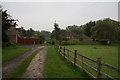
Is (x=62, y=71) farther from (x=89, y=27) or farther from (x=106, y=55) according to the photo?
(x=89, y=27)

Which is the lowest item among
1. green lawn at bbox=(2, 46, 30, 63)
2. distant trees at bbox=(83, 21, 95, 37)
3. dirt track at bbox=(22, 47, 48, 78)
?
dirt track at bbox=(22, 47, 48, 78)

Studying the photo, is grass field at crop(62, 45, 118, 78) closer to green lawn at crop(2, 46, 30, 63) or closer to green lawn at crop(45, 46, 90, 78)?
green lawn at crop(45, 46, 90, 78)

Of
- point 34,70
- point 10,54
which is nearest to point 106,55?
point 34,70

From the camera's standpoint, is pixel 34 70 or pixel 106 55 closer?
pixel 34 70

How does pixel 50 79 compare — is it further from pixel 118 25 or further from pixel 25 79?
pixel 118 25

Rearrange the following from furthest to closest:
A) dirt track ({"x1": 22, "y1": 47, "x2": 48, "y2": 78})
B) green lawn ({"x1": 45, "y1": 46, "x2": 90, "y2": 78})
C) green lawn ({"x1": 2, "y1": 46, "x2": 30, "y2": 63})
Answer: green lawn ({"x1": 2, "y1": 46, "x2": 30, "y2": 63}), dirt track ({"x1": 22, "y1": 47, "x2": 48, "y2": 78}), green lawn ({"x1": 45, "y1": 46, "x2": 90, "y2": 78})

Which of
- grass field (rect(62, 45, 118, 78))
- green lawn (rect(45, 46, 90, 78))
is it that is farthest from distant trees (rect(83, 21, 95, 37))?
green lawn (rect(45, 46, 90, 78))

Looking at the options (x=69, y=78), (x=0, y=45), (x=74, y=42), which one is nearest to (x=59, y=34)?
(x=74, y=42)

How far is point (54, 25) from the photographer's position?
214 feet

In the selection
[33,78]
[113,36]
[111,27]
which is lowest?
[33,78]

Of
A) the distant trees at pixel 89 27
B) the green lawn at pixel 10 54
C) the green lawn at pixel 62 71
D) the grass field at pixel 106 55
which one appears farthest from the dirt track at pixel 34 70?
the distant trees at pixel 89 27

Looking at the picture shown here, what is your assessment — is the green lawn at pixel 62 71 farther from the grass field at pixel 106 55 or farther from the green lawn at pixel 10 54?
the green lawn at pixel 10 54

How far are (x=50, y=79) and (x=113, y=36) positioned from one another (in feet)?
154

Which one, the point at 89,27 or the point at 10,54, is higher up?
the point at 89,27
